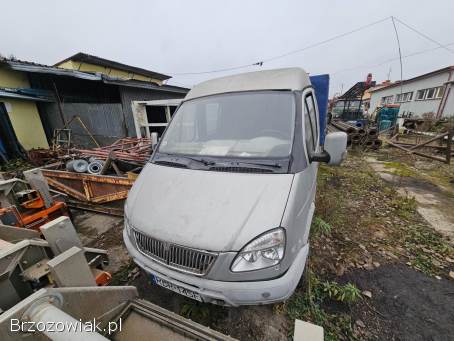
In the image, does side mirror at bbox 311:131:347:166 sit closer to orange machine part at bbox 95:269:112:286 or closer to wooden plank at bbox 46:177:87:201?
orange machine part at bbox 95:269:112:286

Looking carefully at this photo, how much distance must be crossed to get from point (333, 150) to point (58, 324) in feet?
7.91

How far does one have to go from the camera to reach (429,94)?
16750mm

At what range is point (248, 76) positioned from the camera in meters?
2.85

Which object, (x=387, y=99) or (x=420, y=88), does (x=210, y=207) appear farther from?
(x=387, y=99)

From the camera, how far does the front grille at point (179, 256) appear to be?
152 cm

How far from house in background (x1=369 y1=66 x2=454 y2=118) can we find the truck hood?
1515 cm

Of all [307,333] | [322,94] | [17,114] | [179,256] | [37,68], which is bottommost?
[307,333]

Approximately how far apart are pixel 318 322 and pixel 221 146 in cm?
209

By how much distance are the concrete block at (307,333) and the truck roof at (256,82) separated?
7.54ft

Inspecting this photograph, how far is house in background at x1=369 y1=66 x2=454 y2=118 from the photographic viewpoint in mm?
14430

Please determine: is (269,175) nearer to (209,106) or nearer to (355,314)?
(209,106)

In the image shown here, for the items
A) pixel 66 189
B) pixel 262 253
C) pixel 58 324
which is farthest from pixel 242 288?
pixel 66 189

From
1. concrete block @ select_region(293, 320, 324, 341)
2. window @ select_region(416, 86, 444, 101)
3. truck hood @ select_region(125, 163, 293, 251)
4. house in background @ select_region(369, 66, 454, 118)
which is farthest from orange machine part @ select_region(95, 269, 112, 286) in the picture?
window @ select_region(416, 86, 444, 101)

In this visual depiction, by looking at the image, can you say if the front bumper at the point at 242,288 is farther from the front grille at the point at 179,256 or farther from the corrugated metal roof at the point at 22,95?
the corrugated metal roof at the point at 22,95
